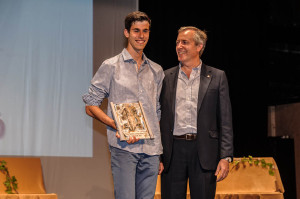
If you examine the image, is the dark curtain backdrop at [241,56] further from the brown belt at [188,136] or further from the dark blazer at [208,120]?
the brown belt at [188,136]

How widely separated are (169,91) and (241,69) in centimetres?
351

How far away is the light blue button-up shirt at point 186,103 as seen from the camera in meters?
2.85

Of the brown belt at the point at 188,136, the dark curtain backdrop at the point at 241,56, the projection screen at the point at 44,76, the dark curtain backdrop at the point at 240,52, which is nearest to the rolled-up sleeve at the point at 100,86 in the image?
the brown belt at the point at 188,136

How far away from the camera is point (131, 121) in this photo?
2410 millimetres

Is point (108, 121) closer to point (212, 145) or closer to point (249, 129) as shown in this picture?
point (212, 145)

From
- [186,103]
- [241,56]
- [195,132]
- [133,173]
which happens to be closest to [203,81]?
[186,103]

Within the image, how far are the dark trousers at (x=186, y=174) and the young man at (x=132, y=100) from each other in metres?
0.24

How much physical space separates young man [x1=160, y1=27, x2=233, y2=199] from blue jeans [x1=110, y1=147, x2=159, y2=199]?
0.94 feet

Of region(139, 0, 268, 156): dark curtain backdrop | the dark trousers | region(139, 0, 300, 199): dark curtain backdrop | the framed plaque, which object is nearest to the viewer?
the framed plaque

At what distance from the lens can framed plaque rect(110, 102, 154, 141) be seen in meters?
2.38

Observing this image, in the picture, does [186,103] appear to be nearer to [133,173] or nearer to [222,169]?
[222,169]

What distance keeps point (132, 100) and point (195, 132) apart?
51cm

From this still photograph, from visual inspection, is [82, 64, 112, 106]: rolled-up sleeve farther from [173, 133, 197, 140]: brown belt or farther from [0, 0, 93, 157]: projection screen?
[0, 0, 93, 157]: projection screen

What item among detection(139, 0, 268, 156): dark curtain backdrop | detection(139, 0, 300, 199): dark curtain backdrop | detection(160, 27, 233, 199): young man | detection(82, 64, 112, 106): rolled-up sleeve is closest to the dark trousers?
detection(160, 27, 233, 199): young man
